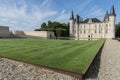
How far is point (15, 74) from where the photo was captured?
6.10 meters

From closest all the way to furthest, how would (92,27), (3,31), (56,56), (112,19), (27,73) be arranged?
(27,73), (56,56), (3,31), (112,19), (92,27)

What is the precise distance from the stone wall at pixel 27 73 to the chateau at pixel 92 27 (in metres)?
64.1

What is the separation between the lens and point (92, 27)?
7419 cm

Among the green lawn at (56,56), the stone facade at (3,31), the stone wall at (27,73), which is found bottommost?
the stone wall at (27,73)

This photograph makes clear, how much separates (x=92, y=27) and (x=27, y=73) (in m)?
70.4

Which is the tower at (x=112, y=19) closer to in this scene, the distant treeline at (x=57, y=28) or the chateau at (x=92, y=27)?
the chateau at (x=92, y=27)

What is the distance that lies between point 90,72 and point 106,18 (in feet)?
225

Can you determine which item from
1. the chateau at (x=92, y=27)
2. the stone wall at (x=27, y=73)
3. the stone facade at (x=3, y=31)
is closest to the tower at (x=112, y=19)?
the chateau at (x=92, y=27)

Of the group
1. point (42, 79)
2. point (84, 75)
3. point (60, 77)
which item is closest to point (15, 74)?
point (42, 79)

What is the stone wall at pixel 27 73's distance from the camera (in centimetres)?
564

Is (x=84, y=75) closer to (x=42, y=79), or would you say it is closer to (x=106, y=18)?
(x=42, y=79)

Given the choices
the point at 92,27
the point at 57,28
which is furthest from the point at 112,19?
the point at 57,28

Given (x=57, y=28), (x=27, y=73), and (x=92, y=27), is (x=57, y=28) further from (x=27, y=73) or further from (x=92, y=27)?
(x=27, y=73)

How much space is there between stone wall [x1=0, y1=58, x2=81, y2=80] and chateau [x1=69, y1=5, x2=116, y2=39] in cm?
6410
